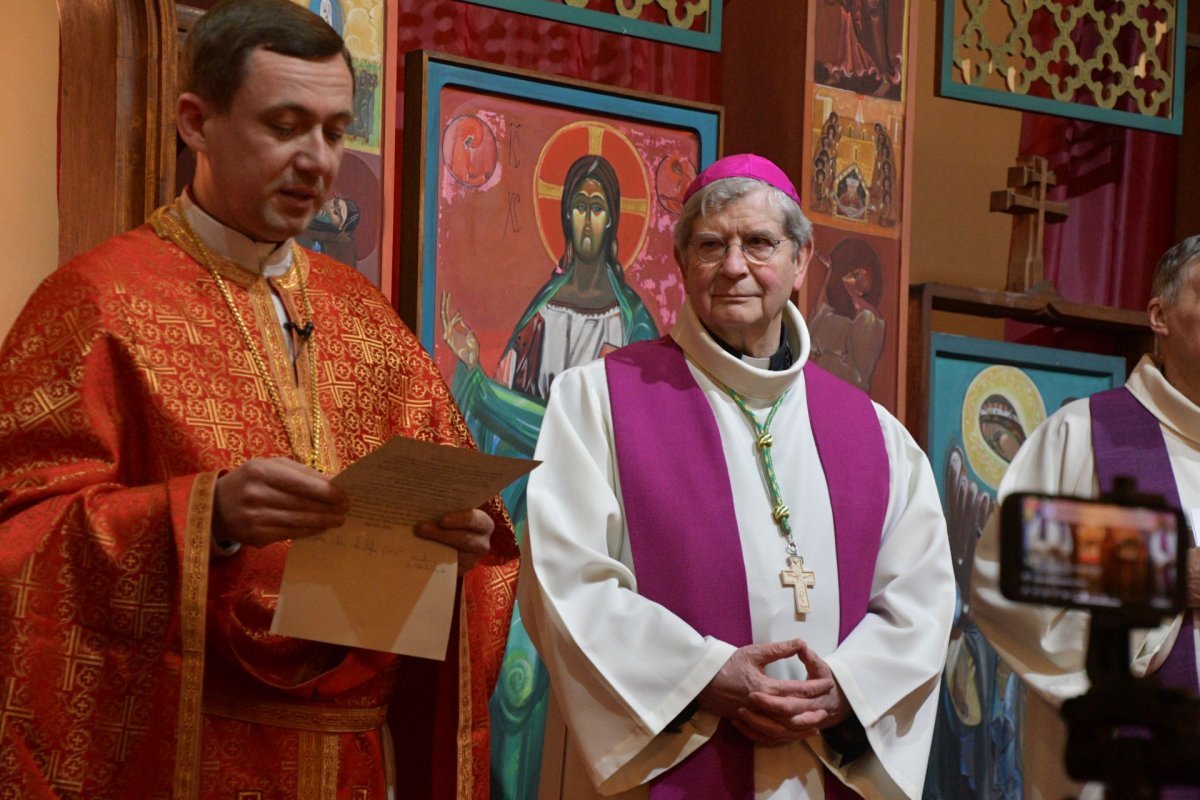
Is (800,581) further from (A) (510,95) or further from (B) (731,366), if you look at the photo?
(A) (510,95)

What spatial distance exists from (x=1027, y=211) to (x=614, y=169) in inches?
70.2

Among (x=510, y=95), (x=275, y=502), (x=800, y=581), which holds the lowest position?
(x=800, y=581)

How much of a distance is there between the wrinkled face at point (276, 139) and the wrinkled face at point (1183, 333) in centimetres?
261

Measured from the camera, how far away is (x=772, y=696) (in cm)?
389

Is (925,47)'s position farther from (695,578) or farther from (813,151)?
(695,578)

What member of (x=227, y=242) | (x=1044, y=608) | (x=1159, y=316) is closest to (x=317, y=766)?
(x=227, y=242)

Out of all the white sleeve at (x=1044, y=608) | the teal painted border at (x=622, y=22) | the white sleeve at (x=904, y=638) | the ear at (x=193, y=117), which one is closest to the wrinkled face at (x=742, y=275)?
the white sleeve at (x=904, y=638)

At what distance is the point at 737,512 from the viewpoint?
433cm

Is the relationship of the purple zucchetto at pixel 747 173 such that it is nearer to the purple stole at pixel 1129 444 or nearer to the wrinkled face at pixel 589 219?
the wrinkled face at pixel 589 219

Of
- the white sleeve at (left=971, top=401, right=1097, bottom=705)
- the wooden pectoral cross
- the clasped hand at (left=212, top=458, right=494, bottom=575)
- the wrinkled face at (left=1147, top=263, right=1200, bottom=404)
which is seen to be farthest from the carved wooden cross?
the clasped hand at (left=212, top=458, right=494, bottom=575)

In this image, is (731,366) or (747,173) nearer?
(731,366)

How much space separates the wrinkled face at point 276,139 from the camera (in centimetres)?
340

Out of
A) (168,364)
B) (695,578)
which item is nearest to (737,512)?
(695,578)

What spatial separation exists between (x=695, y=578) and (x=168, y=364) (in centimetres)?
144
